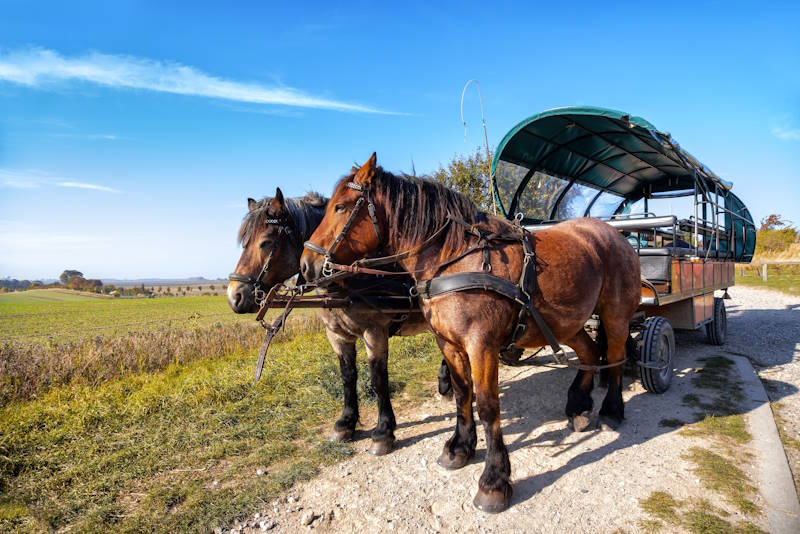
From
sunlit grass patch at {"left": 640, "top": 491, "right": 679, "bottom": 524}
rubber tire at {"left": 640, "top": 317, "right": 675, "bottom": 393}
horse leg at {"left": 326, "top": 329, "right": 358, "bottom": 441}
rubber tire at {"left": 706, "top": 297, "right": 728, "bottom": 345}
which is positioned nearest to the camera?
sunlit grass patch at {"left": 640, "top": 491, "right": 679, "bottom": 524}

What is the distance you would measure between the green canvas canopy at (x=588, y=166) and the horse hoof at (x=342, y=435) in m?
3.55

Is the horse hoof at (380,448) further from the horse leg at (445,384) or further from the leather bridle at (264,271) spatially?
the leather bridle at (264,271)

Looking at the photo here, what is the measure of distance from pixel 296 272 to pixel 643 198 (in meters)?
7.33

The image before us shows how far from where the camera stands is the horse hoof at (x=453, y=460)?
10.1 feet

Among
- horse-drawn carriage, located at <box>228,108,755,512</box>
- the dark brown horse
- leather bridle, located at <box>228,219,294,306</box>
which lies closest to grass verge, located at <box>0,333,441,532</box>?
the dark brown horse

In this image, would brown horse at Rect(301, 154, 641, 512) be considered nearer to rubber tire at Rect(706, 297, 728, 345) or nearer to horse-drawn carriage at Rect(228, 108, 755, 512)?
horse-drawn carriage at Rect(228, 108, 755, 512)

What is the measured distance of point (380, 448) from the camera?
3375 mm

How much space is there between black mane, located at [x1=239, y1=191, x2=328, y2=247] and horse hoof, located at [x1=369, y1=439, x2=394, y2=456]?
1.85 meters

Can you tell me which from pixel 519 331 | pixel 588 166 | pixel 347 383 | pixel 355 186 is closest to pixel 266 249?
pixel 355 186

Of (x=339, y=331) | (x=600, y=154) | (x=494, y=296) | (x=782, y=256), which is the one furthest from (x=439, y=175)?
(x=782, y=256)

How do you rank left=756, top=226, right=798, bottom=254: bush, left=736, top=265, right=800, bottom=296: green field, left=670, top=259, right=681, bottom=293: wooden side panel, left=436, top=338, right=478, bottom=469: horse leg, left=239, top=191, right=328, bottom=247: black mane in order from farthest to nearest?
1. left=756, top=226, right=798, bottom=254: bush
2. left=736, top=265, right=800, bottom=296: green field
3. left=670, top=259, right=681, bottom=293: wooden side panel
4. left=239, top=191, right=328, bottom=247: black mane
5. left=436, top=338, right=478, bottom=469: horse leg

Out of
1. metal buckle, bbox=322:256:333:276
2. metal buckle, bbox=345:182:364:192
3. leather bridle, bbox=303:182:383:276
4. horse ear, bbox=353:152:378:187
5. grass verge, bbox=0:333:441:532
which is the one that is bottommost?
grass verge, bbox=0:333:441:532

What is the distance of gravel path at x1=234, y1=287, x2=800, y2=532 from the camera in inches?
96.7

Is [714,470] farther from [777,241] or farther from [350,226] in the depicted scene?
[777,241]
